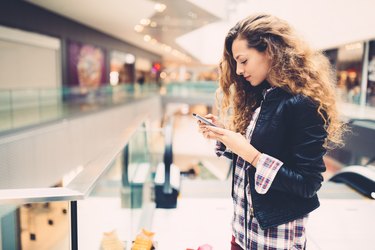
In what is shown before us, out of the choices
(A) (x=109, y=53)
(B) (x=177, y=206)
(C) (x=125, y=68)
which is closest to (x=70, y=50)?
(A) (x=109, y=53)

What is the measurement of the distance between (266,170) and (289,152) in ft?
0.42

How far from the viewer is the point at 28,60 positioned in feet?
41.1

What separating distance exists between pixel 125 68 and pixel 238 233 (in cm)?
2608

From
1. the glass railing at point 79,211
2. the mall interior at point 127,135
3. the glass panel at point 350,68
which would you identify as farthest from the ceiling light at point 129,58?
the glass railing at point 79,211

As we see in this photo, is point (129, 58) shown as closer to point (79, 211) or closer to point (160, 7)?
point (160, 7)

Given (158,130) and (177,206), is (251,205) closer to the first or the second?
(177,206)

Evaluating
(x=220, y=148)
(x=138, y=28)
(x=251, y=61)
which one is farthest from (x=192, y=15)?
(x=251, y=61)

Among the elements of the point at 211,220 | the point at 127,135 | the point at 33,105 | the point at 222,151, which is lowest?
the point at 211,220

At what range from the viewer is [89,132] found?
10.2 m

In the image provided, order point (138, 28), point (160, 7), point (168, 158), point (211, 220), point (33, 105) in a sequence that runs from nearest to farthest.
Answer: point (211, 220), point (168, 158), point (33, 105), point (160, 7), point (138, 28)

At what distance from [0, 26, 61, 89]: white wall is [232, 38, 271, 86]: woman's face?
1119cm

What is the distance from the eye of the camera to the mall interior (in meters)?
1.91

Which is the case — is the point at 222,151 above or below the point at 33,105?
above

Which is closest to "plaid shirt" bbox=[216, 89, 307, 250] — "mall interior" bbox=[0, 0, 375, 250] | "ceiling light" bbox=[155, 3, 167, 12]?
→ "mall interior" bbox=[0, 0, 375, 250]
